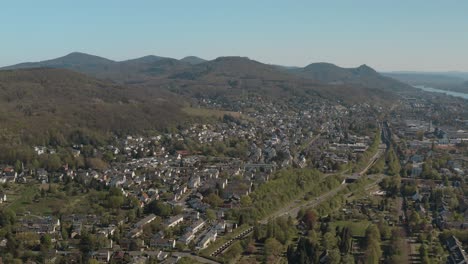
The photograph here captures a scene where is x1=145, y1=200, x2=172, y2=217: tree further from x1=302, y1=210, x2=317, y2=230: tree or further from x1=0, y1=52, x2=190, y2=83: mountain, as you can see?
x1=0, y1=52, x2=190, y2=83: mountain

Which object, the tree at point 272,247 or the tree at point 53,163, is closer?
the tree at point 272,247

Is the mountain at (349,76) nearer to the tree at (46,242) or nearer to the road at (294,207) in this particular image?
the road at (294,207)

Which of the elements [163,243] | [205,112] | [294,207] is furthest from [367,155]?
[205,112]

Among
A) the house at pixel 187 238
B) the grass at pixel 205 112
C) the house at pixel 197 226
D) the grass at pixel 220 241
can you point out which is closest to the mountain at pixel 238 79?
the grass at pixel 205 112

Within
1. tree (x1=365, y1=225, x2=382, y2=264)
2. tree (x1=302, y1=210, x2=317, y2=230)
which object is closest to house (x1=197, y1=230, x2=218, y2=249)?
tree (x1=302, y1=210, x2=317, y2=230)

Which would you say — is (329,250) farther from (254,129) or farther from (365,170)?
(254,129)

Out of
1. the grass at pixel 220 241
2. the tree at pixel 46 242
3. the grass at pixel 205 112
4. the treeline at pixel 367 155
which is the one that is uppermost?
the grass at pixel 205 112

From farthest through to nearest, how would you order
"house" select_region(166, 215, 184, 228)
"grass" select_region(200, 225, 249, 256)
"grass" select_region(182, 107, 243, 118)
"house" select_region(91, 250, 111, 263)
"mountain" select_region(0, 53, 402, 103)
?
"mountain" select_region(0, 53, 402, 103)
"grass" select_region(182, 107, 243, 118)
"house" select_region(166, 215, 184, 228)
"grass" select_region(200, 225, 249, 256)
"house" select_region(91, 250, 111, 263)
